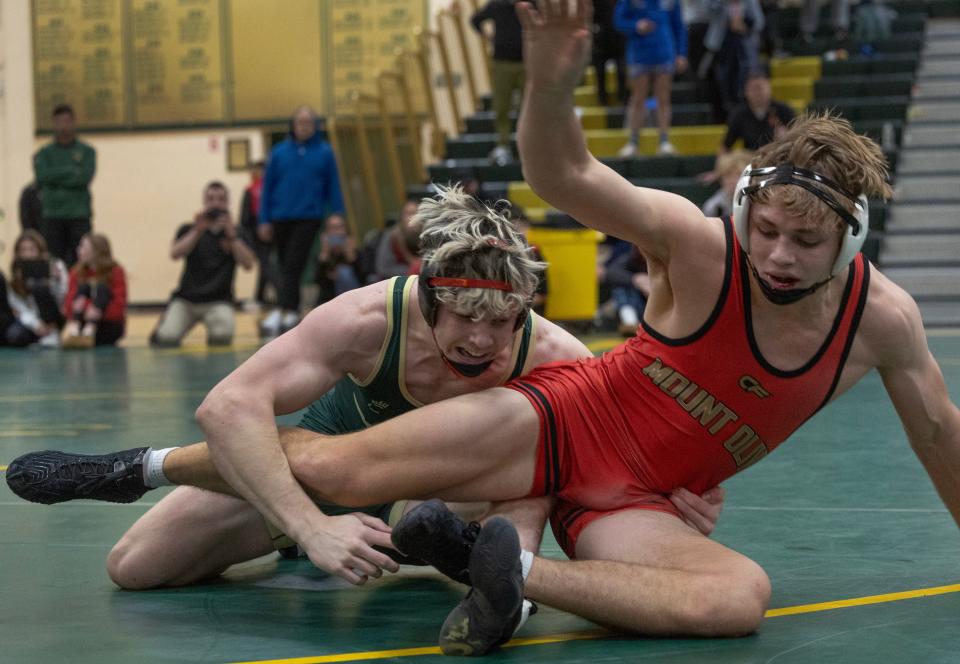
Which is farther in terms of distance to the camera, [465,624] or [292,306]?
[292,306]

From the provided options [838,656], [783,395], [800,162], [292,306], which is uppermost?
[800,162]

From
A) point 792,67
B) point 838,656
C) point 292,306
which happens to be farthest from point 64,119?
point 838,656

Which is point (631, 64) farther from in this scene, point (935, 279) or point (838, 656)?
point (838, 656)

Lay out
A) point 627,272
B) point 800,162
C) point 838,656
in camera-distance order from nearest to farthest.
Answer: point 838,656, point 800,162, point 627,272

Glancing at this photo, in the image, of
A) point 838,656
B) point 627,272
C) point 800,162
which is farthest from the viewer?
point 627,272

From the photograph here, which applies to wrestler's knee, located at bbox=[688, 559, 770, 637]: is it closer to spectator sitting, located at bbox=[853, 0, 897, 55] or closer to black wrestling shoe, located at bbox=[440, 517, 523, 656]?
black wrestling shoe, located at bbox=[440, 517, 523, 656]

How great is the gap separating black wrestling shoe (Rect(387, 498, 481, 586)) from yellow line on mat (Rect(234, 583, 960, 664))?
192 millimetres

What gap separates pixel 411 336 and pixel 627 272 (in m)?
8.05

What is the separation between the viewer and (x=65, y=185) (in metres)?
13.2

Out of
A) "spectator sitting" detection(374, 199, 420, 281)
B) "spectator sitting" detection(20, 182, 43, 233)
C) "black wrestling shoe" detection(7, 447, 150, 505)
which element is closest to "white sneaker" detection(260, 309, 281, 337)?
"spectator sitting" detection(374, 199, 420, 281)

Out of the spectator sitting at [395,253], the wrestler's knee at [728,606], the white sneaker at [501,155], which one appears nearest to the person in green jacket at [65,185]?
the spectator sitting at [395,253]

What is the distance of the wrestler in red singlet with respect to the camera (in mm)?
3252

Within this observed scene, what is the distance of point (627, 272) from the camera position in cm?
1144

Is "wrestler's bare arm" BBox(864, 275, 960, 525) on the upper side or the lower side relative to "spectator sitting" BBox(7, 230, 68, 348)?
upper
